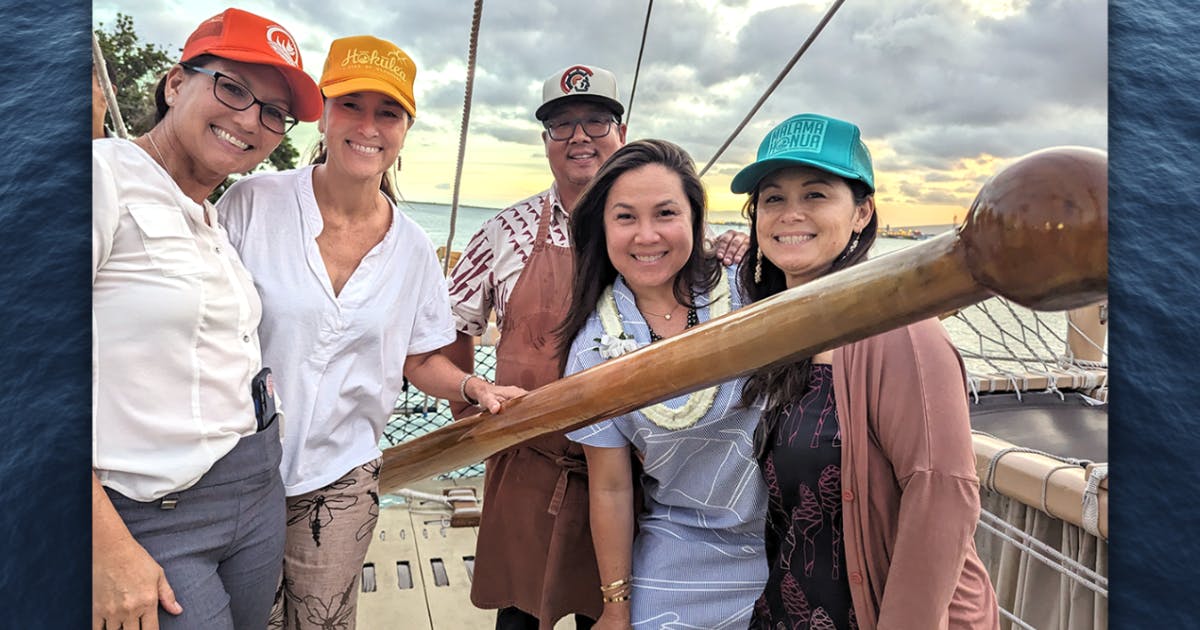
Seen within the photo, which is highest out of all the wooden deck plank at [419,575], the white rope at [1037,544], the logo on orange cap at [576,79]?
the logo on orange cap at [576,79]

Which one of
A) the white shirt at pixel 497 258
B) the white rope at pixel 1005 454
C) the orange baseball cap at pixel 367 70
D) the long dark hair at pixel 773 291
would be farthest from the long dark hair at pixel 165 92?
the white rope at pixel 1005 454

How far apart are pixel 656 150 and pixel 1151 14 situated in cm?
47

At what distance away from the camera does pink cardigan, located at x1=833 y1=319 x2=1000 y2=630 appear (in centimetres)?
69

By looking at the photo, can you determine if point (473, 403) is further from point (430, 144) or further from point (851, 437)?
point (851, 437)

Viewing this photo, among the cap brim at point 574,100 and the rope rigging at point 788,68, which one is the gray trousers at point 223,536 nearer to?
the rope rigging at point 788,68

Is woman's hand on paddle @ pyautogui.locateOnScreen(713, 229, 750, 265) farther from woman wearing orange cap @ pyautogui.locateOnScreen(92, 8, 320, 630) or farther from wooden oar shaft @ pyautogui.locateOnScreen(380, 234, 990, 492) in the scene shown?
woman wearing orange cap @ pyautogui.locateOnScreen(92, 8, 320, 630)

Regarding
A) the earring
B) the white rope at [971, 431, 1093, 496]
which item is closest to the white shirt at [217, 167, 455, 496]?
the earring

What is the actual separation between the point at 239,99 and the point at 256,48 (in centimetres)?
4

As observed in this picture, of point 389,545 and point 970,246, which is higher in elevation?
point 970,246

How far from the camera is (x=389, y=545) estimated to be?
4.06 feet

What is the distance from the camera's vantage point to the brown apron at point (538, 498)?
1.06m


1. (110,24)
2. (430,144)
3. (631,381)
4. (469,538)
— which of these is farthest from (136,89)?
(469,538)

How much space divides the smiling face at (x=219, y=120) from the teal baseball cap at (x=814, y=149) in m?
0.40

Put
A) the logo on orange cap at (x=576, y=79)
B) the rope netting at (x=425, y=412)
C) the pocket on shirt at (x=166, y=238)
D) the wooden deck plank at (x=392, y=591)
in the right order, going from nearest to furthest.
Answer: the pocket on shirt at (x=166, y=238), the logo on orange cap at (x=576, y=79), the wooden deck plank at (x=392, y=591), the rope netting at (x=425, y=412)
